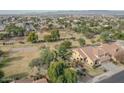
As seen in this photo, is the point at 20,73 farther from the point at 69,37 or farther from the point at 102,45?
the point at 102,45

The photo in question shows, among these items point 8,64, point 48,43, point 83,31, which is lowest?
point 8,64

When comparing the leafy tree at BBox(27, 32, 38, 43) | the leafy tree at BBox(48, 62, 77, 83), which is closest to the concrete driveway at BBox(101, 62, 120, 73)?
the leafy tree at BBox(48, 62, 77, 83)

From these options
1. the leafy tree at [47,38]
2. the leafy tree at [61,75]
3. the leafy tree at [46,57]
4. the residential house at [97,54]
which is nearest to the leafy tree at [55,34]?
the leafy tree at [47,38]

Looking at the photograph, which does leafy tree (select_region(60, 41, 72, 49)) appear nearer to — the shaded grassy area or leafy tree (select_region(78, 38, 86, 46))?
leafy tree (select_region(78, 38, 86, 46))

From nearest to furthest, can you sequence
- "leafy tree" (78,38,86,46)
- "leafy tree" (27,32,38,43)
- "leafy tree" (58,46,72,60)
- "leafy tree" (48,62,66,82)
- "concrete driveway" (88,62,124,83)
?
"leafy tree" (48,62,66,82) < "concrete driveway" (88,62,124,83) < "leafy tree" (27,32,38,43) < "leafy tree" (58,46,72,60) < "leafy tree" (78,38,86,46)

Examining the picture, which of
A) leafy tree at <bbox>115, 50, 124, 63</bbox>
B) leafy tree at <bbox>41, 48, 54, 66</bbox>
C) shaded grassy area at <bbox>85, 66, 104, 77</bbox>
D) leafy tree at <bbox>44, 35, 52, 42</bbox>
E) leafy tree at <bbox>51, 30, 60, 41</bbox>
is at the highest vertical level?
leafy tree at <bbox>51, 30, 60, 41</bbox>

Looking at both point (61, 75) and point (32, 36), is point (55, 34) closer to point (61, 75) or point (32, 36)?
point (32, 36)

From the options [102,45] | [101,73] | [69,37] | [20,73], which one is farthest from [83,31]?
[20,73]

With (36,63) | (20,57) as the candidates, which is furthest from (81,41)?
(20,57)
